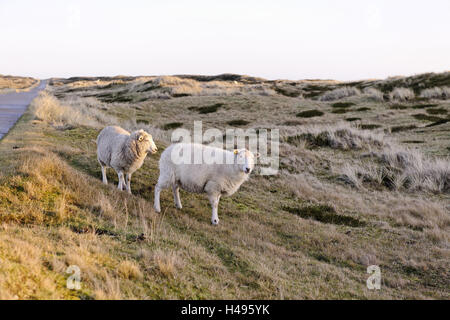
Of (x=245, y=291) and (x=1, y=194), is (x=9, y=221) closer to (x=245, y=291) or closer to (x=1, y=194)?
(x=1, y=194)

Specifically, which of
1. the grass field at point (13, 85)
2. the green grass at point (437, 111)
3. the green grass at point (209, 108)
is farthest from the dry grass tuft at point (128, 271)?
the grass field at point (13, 85)

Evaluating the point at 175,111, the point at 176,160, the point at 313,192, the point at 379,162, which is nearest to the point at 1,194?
the point at 176,160

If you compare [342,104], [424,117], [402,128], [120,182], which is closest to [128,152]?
[120,182]

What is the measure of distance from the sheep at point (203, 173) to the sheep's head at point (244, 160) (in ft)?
0.08

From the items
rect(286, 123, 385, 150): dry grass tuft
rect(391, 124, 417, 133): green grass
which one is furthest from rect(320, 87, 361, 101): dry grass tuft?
rect(286, 123, 385, 150): dry grass tuft

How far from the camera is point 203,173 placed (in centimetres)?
894

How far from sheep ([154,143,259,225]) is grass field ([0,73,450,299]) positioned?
675 mm

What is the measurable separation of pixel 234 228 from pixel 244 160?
66.3 inches

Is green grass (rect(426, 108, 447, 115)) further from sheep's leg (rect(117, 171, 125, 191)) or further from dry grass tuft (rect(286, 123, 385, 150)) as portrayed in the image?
sheep's leg (rect(117, 171, 125, 191))

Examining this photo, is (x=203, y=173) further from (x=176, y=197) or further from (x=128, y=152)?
(x=128, y=152)

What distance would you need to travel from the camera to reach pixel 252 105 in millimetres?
34750

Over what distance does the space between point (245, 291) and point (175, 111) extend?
30081mm

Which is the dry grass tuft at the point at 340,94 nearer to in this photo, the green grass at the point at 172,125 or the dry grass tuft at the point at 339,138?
the dry grass tuft at the point at 339,138
